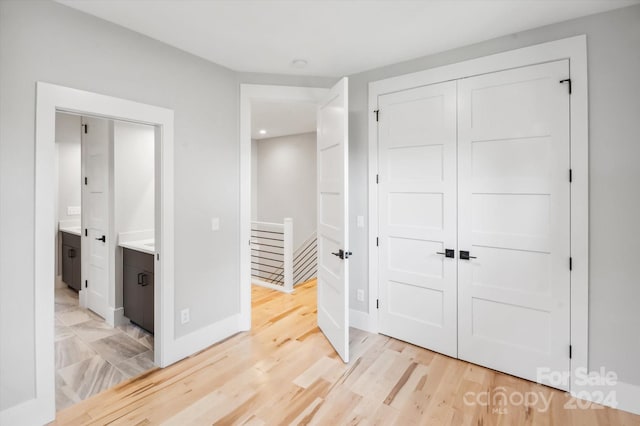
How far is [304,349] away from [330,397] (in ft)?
2.29

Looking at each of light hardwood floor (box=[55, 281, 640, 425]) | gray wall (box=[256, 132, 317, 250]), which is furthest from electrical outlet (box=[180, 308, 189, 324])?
gray wall (box=[256, 132, 317, 250])

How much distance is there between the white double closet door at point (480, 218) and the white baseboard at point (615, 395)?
17 cm

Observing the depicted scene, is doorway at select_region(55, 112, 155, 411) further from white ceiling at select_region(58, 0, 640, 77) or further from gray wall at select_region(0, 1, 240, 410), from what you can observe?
white ceiling at select_region(58, 0, 640, 77)

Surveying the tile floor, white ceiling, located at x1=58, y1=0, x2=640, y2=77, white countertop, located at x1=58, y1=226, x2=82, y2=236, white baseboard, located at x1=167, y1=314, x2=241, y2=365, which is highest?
white ceiling, located at x1=58, y1=0, x2=640, y2=77

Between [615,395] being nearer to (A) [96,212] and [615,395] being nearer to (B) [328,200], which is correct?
(B) [328,200]

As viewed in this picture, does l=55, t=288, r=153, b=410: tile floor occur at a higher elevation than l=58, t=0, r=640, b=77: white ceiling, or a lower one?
lower

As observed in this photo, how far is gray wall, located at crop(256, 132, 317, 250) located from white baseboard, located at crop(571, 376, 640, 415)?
15.2 feet

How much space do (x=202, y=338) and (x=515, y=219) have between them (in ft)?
9.07

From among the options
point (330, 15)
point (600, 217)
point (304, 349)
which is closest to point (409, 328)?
point (304, 349)

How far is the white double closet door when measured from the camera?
226 centimetres

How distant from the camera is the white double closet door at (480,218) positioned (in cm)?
226

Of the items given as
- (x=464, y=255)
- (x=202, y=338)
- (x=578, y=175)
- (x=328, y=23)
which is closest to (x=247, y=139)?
(x=328, y=23)

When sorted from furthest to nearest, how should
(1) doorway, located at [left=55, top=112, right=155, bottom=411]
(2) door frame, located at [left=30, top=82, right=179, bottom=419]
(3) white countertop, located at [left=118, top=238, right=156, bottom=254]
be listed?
(3) white countertop, located at [left=118, top=238, right=156, bottom=254]
(1) doorway, located at [left=55, top=112, right=155, bottom=411]
(2) door frame, located at [left=30, top=82, right=179, bottom=419]

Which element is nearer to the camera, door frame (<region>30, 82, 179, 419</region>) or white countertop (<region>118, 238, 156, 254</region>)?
door frame (<region>30, 82, 179, 419</region>)
